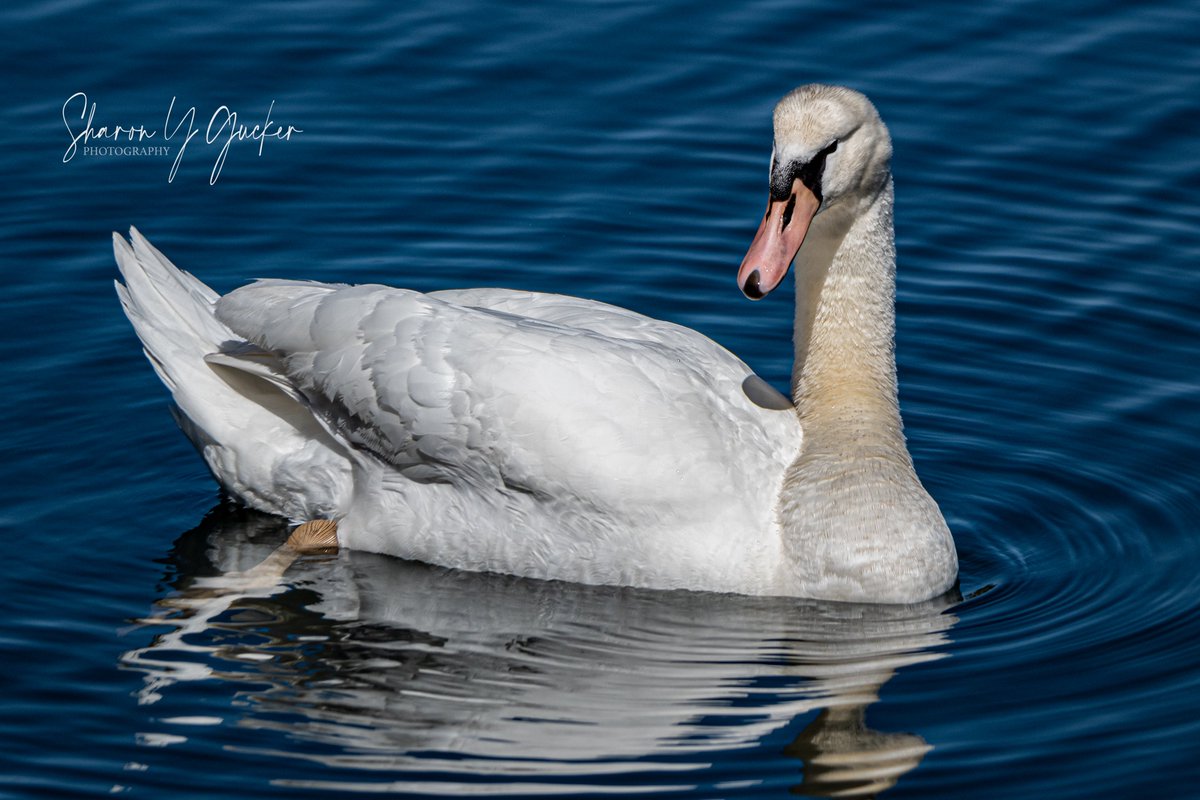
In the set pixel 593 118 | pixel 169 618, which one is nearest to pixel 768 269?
pixel 169 618

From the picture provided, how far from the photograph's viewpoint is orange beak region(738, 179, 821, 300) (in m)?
8.84

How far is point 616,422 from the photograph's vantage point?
357 inches

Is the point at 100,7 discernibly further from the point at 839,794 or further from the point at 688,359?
the point at 839,794

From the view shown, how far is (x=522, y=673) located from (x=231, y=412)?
7.52 feet

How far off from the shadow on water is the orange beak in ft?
5.09

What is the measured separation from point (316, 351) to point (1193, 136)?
729 centimetres

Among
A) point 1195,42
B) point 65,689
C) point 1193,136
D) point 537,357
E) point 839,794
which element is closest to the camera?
point 839,794

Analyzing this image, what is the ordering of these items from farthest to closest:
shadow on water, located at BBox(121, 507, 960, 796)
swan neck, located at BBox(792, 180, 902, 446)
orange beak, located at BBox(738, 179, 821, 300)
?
1. swan neck, located at BBox(792, 180, 902, 446)
2. orange beak, located at BBox(738, 179, 821, 300)
3. shadow on water, located at BBox(121, 507, 960, 796)

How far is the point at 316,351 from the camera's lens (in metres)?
9.60

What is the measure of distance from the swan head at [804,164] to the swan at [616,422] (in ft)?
0.03

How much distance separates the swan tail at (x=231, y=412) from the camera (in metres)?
10.0
